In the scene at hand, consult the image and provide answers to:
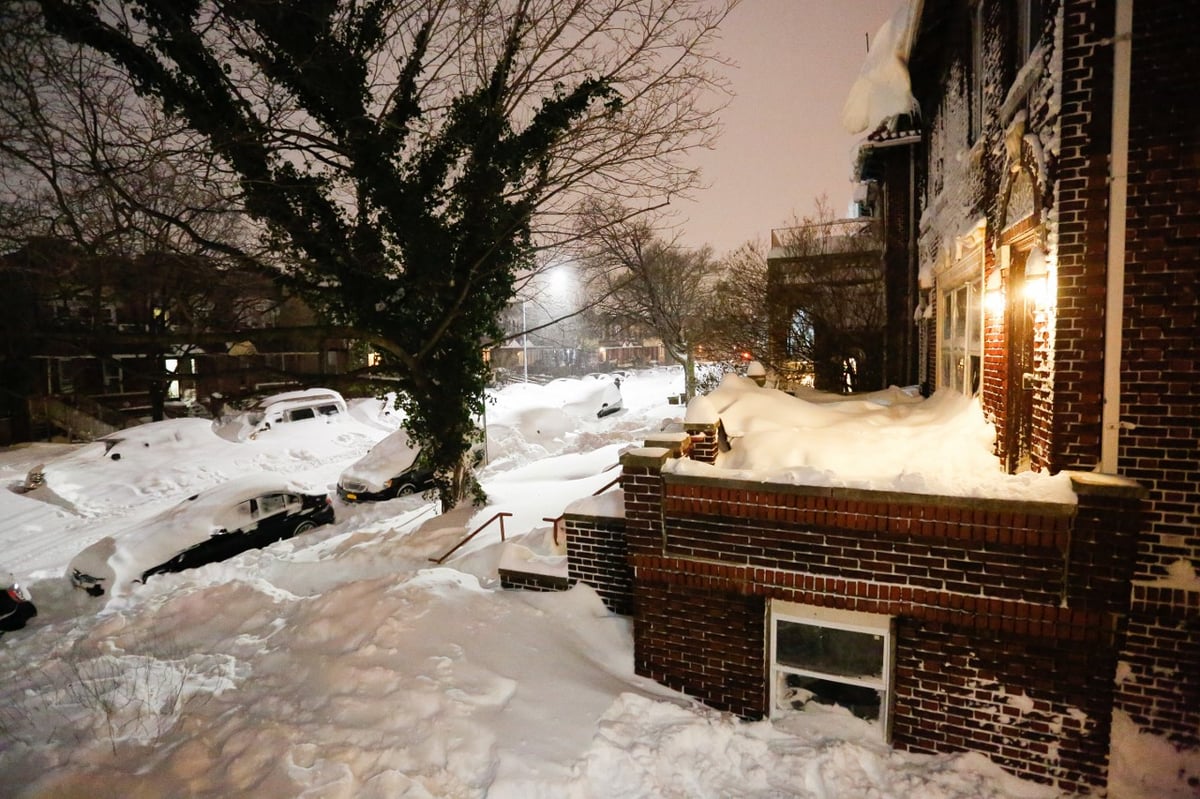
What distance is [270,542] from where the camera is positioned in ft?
36.8

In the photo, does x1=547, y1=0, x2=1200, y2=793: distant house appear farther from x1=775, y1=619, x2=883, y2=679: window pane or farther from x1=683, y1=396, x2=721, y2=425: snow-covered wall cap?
x1=683, y1=396, x2=721, y2=425: snow-covered wall cap

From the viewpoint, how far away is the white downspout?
4.28 meters

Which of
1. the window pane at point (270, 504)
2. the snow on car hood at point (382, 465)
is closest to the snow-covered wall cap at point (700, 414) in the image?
the snow on car hood at point (382, 465)

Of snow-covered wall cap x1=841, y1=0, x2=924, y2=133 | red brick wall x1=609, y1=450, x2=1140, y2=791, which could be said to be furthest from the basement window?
snow-covered wall cap x1=841, y1=0, x2=924, y2=133

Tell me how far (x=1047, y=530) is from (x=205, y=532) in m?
11.9

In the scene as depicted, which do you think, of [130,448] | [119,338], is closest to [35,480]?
[130,448]

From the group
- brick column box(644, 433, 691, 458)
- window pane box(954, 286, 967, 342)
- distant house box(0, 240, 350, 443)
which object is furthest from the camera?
distant house box(0, 240, 350, 443)

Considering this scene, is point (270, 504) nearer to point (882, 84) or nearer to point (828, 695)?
point (828, 695)

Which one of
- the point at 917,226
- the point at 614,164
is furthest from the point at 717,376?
the point at 614,164

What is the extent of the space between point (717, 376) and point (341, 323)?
19115 millimetres

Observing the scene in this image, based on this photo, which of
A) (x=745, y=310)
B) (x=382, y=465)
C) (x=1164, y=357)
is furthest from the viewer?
(x=745, y=310)

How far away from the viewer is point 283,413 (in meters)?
21.1

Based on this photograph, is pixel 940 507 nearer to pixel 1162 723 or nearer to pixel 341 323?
pixel 1162 723

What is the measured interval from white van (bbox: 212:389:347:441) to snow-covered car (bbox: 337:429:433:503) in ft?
25.0
